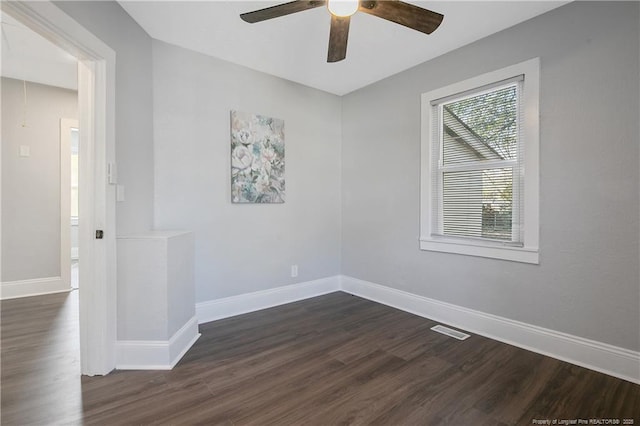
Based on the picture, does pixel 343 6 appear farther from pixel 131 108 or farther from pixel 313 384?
pixel 313 384

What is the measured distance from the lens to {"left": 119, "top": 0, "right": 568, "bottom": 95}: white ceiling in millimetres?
2117

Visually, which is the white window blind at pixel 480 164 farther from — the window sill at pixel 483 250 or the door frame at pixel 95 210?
the door frame at pixel 95 210

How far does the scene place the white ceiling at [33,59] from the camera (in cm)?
247

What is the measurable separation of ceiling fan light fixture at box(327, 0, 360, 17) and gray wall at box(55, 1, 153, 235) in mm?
1485

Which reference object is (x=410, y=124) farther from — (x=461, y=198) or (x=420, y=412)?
(x=420, y=412)

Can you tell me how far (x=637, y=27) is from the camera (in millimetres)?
1812

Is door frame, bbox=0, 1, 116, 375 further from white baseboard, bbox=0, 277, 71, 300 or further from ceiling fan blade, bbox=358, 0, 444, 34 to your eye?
white baseboard, bbox=0, 277, 71, 300

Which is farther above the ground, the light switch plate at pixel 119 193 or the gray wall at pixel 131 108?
the gray wall at pixel 131 108

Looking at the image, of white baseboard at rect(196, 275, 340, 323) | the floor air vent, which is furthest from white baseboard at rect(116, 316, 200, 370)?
the floor air vent

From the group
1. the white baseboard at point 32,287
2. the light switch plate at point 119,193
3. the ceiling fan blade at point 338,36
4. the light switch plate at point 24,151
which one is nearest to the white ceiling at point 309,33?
the ceiling fan blade at point 338,36

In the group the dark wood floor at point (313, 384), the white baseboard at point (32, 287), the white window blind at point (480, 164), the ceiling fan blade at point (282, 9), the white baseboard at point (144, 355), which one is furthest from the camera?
the white baseboard at point (32, 287)

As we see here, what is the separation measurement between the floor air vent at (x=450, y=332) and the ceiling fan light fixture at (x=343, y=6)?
2.58 meters

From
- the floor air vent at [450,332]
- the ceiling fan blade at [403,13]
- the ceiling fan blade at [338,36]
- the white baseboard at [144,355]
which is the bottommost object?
the floor air vent at [450,332]

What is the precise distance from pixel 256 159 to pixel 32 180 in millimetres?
2928
